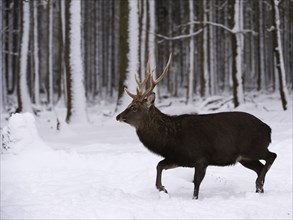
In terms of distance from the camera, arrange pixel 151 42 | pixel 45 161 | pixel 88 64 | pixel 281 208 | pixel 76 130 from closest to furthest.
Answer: pixel 281 208
pixel 45 161
pixel 76 130
pixel 151 42
pixel 88 64

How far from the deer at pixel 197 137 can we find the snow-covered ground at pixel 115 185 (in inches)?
18.0

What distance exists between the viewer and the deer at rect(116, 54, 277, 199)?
19.7 feet

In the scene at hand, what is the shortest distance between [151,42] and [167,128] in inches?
572

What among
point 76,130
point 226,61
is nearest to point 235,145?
point 76,130

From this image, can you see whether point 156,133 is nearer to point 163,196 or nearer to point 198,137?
point 198,137

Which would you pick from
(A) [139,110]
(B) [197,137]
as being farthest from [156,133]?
(B) [197,137]

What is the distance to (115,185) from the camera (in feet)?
22.9

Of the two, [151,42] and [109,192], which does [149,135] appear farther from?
[151,42]

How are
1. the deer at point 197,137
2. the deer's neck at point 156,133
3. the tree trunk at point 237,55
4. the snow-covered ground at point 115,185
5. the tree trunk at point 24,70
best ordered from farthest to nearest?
the tree trunk at point 24,70, the tree trunk at point 237,55, the deer's neck at point 156,133, the deer at point 197,137, the snow-covered ground at point 115,185

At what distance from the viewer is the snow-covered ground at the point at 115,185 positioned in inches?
210

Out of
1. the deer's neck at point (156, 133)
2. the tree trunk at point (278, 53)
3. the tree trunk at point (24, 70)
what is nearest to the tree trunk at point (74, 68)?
the tree trunk at point (24, 70)

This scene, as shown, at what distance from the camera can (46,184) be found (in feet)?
22.4

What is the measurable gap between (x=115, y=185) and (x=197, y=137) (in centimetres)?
163

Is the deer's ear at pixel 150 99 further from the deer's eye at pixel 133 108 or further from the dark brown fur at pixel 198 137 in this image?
the deer's eye at pixel 133 108
